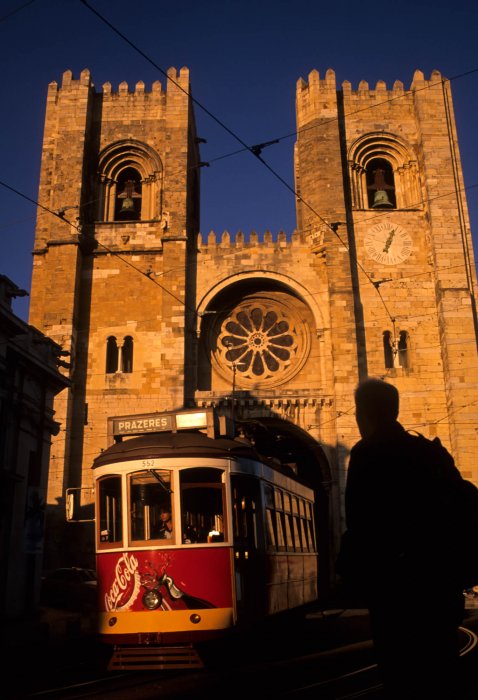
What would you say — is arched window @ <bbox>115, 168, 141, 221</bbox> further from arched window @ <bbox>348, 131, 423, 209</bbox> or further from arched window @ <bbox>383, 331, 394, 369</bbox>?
arched window @ <bbox>383, 331, 394, 369</bbox>

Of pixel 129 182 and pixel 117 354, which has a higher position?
pixel 129 182

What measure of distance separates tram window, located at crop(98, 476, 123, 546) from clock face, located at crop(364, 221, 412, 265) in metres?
16.7

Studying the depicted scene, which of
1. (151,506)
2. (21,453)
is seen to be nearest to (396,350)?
(21,453)

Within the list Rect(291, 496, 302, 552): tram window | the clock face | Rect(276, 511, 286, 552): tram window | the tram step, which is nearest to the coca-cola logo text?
the tram step

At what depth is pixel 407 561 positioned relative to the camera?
211 cm

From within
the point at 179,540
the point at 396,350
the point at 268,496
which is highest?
the point at 396,350

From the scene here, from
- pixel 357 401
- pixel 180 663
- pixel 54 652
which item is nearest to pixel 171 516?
pixel 180 663

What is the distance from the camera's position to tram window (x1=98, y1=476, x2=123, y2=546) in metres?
7.62

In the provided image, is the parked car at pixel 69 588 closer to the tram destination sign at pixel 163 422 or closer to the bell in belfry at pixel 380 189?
the tram destination sign at pixel 163 422

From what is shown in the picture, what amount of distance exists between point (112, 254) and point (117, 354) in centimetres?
345

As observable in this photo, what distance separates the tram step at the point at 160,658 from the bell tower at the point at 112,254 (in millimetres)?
13469

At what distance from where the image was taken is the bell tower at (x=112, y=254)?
21.2 m

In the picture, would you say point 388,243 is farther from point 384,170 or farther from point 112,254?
point 112,254

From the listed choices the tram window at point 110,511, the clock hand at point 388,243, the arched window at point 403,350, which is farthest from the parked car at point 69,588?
the clock hand at point 388,243
